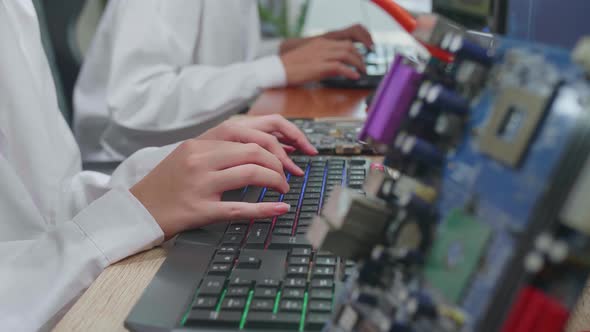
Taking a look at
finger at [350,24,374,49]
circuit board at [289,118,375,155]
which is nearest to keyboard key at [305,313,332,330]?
circuit board at [289,118,375,155]

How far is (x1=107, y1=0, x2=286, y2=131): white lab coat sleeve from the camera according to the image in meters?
1.02

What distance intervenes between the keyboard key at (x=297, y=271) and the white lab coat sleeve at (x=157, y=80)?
614 mm

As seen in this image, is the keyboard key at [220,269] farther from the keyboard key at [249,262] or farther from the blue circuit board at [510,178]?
the blue circuit board at [510,178]

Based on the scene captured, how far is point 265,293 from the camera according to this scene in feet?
1.41

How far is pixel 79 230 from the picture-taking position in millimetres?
547

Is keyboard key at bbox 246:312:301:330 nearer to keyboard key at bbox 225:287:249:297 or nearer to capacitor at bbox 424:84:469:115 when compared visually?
keyboard key at bbox 225:287:249:297

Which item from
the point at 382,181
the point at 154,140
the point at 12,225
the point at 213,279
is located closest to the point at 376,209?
the point at 382,181

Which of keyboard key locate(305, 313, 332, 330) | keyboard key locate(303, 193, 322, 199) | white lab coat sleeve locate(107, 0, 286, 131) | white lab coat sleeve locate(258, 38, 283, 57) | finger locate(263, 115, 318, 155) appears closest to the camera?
keyboard key locate(305, 313, 332, 330)

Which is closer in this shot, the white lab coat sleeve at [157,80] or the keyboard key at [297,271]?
the keyboard key at [297,271]

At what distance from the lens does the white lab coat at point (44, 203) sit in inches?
20.2

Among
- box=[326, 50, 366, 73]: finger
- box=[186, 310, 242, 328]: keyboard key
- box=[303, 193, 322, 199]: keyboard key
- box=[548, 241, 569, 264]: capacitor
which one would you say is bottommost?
box=[186, 310, 242, 328]: keyboard key

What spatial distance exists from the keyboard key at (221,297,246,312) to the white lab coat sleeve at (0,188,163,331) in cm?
15

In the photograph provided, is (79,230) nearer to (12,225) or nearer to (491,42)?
(12,225)

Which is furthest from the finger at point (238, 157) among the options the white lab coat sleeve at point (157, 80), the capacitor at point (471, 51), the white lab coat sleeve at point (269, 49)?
the white lab coat sleeve at point (269, 49)
